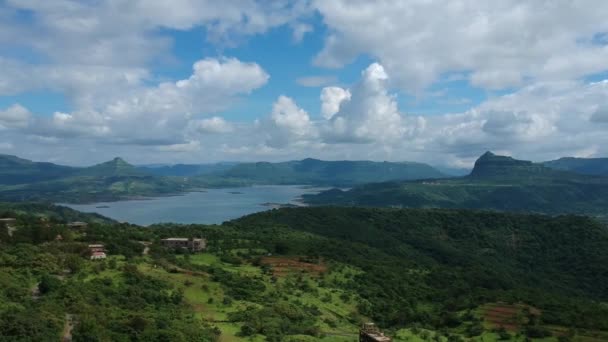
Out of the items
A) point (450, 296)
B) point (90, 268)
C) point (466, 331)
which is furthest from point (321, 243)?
point (90, 268)

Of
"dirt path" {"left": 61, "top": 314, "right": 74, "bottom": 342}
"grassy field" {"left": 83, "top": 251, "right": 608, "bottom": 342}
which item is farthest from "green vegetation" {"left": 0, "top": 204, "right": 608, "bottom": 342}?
"dirt path" {"left": 61, "top": 314, "right": 74, "bottom": 342}

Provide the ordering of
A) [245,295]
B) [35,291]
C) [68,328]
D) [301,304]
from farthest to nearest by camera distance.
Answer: [301,304] < [245,295] < [35,291] < [68,328]

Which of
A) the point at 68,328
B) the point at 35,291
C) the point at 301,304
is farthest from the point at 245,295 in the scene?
the point at 68,328

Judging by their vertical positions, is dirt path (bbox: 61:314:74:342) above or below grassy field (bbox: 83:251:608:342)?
above

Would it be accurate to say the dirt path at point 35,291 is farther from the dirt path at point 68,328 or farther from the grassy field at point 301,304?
the dirt path at point 68,328

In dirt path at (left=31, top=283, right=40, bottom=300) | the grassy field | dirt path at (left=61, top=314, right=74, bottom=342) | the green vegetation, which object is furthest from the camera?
the grassy field

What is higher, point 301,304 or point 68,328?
point 68,328

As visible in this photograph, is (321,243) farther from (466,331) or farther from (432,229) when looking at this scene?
(432,229)

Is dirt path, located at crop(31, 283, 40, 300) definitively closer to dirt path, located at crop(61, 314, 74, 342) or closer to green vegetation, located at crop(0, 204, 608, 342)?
green vegetation, located at crop(0, 204, 608, 342)

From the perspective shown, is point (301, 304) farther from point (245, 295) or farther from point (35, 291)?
point (35, 291)

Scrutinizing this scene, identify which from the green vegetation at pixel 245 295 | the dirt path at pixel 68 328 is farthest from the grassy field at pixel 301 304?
the dirt path at pixel 68 328

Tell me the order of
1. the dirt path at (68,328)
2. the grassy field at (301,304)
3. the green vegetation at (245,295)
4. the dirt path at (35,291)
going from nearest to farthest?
the dirt path at (68,328) < the green vegetation at (245,295) < the dirt path at (35,291) < the grassy field at (301,304)
